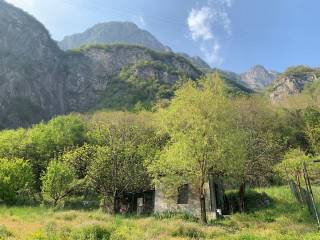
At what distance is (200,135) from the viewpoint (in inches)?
1125

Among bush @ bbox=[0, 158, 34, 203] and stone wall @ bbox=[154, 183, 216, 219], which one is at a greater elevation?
bush @ bbox=[0, 158, 34, 203]

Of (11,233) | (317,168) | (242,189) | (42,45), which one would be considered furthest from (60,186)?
(42,45)

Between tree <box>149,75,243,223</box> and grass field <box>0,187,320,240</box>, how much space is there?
4.29 metres

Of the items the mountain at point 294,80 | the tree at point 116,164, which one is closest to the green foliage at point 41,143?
the tree at point 116,164

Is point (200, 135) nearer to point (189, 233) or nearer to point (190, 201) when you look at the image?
point (190, 201)

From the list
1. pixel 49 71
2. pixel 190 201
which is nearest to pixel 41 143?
pixel 190 201

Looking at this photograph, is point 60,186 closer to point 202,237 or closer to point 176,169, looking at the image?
point 176,169

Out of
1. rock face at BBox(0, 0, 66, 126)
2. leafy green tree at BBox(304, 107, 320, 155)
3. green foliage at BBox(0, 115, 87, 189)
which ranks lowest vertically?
green foliage at BBox(0, 115, 87, 189)

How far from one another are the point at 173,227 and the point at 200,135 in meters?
8.68

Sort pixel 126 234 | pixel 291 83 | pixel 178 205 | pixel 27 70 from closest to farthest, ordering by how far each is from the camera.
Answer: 1. pixel 126 234
2. pixel 178 205
3. pixel 27 70
4. pixel 291 83

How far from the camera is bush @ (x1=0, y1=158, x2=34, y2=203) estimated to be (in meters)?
40.6

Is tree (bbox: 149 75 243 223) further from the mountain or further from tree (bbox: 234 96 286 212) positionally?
the mountain

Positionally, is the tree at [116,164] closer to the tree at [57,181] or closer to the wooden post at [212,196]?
the tree at [57,181]

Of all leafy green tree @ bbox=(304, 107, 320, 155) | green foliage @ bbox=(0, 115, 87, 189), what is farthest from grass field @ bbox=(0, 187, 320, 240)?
leafy green tree @ bbox=(304, 107, 320, 155)
